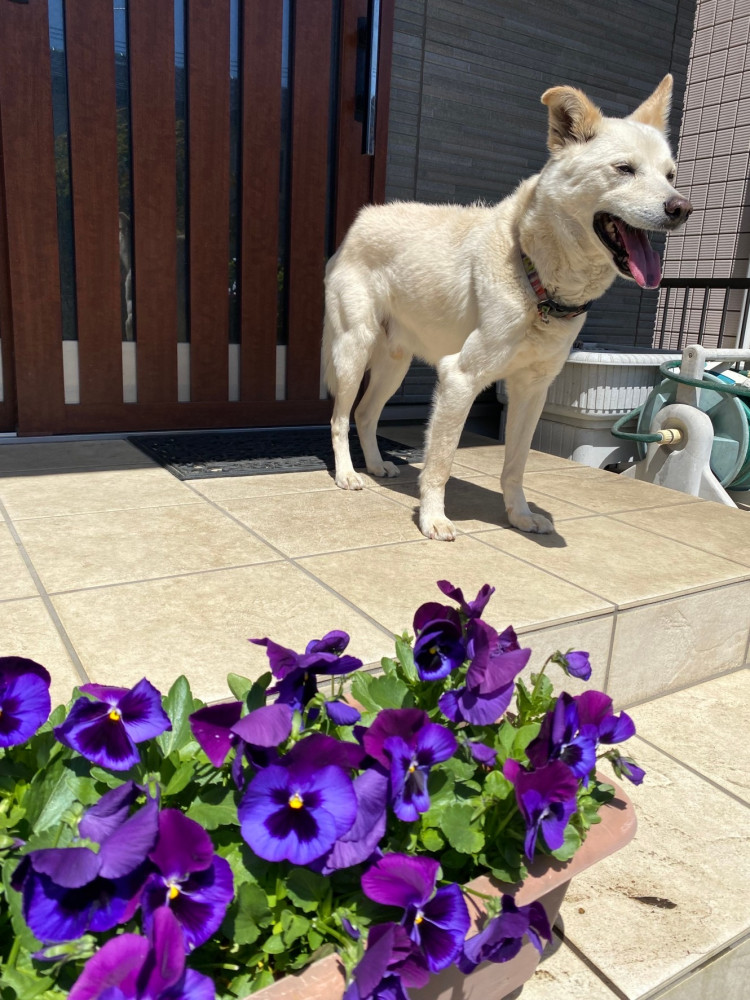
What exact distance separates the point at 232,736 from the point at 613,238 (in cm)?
184

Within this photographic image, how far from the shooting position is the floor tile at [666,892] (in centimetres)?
119

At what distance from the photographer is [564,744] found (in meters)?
0.94

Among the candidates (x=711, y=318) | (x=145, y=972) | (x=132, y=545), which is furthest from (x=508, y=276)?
(x=711, y=318)

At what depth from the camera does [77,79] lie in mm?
3324

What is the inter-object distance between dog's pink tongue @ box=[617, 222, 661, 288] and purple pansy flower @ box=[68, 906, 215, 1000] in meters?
1.98

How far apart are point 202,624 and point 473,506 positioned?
1455 millimetres

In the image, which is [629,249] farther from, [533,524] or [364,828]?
[364,828]

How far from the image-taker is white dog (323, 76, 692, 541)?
6.97 feet

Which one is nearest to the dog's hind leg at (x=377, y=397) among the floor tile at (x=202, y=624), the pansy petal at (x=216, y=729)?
the floor tile at (x=202, y=624)

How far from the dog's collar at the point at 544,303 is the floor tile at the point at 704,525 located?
35.1 inches

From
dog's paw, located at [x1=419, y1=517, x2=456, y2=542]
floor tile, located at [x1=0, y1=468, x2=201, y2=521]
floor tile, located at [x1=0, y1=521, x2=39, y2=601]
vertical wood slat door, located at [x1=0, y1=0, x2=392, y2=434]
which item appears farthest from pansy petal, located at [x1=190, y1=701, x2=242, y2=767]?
vertical wood slat door, located at [x1=0, y1=0, x2=392, y2=434]

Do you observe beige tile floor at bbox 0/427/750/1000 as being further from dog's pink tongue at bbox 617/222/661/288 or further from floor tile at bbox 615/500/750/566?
dog's pink tongue at bbox 617/222/661/288

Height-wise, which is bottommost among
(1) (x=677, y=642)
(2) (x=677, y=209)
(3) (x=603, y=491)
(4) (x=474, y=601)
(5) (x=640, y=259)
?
(1) (x=677, y=642)

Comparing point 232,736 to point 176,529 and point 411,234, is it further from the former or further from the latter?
point 411,234
